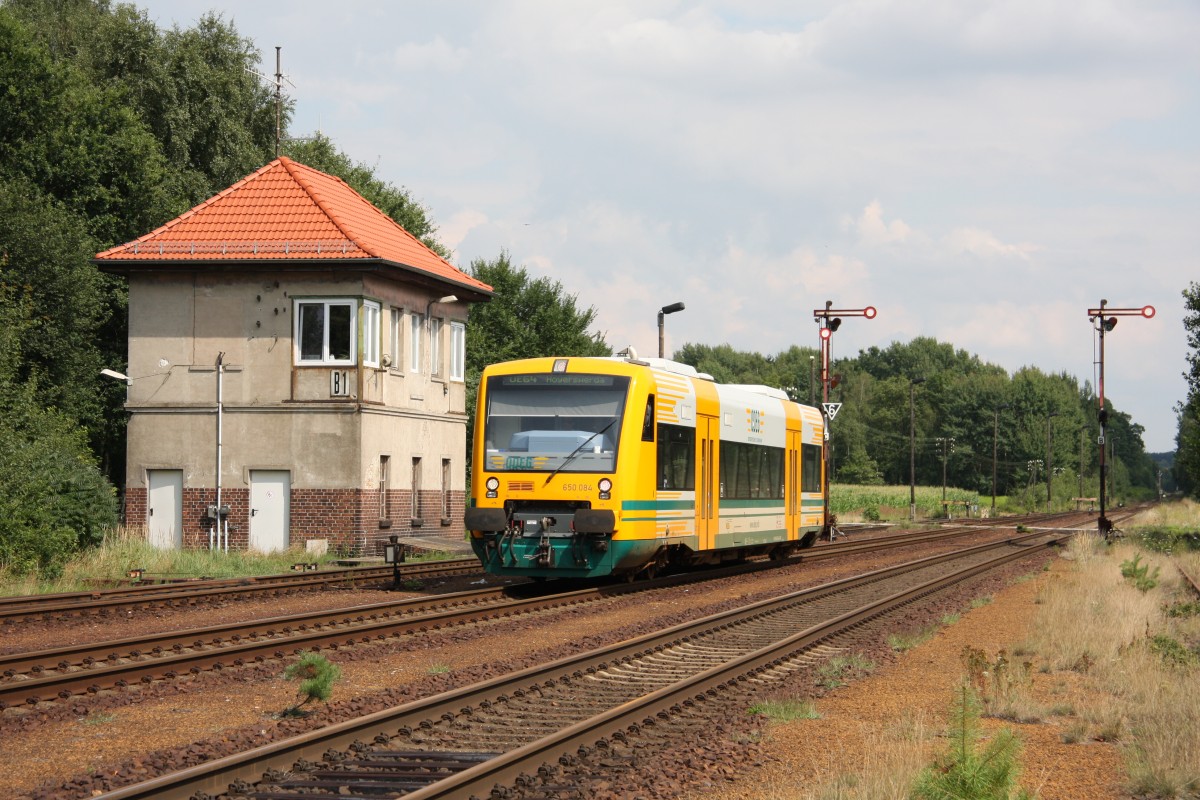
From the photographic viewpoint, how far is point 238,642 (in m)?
14.3

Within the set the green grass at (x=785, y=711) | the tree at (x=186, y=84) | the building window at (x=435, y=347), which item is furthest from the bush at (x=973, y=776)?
the tree at (x=186, y=84)

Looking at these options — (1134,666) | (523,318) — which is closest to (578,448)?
(1134,666)

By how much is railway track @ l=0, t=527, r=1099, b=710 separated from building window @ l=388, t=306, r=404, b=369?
1348 centimetres

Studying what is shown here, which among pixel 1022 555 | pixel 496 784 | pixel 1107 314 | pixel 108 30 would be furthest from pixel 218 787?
pixel 108 30

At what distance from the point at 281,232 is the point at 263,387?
391cm

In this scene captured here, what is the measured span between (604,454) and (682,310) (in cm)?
1204

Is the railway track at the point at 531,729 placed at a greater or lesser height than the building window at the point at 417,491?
lesser

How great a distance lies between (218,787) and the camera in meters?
7.52

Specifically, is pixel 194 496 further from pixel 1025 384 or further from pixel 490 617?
pixel 1025 384

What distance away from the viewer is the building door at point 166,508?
3184 centimetres

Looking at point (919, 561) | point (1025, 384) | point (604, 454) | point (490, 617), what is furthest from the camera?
point (1025, 384)

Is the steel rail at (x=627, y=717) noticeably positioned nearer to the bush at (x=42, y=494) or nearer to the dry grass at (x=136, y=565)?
the dry grass at (x=136, y=565)

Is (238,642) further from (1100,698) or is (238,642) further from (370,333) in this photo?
(370,333)

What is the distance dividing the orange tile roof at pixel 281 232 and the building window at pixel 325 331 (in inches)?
46.6
